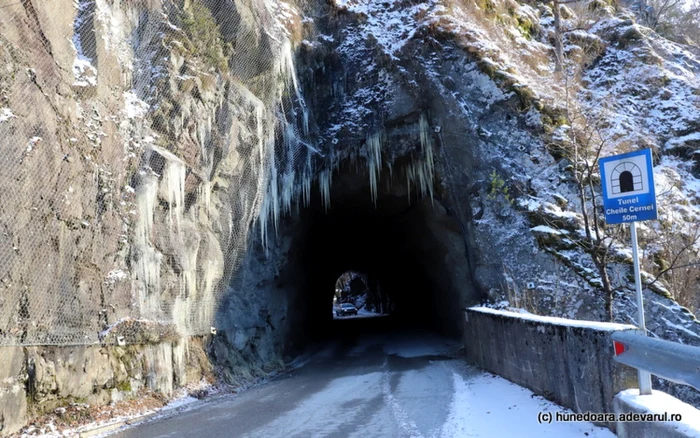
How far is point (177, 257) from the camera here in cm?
1120

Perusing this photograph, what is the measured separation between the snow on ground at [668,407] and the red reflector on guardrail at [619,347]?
0.34 meters

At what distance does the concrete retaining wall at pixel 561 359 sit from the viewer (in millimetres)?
5258

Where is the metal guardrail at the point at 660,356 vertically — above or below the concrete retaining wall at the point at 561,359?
above

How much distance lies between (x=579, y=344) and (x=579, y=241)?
8063 millimetres

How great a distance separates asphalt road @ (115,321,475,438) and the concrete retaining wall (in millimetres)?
1278

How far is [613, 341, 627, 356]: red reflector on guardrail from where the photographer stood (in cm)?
464

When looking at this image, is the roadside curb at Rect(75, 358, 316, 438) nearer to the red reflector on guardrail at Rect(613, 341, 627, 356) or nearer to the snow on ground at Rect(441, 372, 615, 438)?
the snow on ground at Rect(441, 372, 615, 438)

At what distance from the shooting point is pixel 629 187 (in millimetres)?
5102

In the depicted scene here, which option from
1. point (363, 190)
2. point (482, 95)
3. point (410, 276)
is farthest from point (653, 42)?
point (410, 276)

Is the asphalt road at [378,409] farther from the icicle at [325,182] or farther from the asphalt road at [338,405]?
the icicle at [325,182]

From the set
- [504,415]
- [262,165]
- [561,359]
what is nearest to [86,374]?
[504,415]

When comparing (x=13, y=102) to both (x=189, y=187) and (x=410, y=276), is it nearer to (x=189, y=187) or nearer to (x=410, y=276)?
(x=189, y=187)

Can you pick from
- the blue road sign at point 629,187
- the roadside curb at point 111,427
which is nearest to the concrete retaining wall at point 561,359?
the blue road sign at point 629,187

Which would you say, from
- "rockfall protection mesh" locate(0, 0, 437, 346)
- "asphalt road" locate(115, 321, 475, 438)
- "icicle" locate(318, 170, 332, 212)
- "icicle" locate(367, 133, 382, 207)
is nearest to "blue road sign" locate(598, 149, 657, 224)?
"asphalt road" locate(115, 321, 475, 438)
